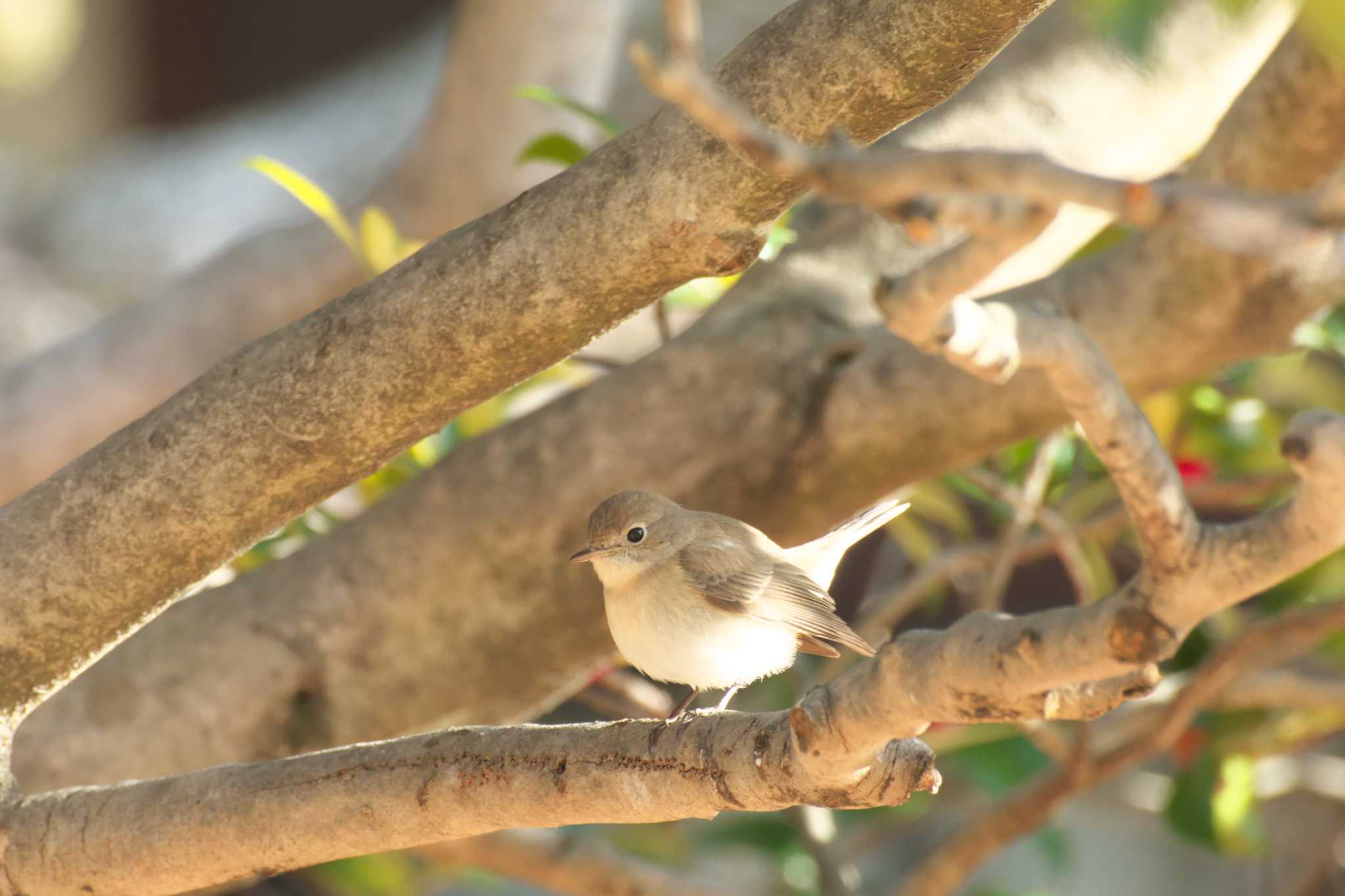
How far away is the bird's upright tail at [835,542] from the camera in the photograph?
186 cm

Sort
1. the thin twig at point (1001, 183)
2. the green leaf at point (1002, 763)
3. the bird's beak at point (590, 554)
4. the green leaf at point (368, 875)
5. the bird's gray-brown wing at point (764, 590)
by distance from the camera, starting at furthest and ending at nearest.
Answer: the green leaf at point (368, 875), the green leaf at point (1002, 763), the bird's beak at point (590, 554), the bird's gray-brown wing at point (764, 590), the thin twig at point (1001, 183)

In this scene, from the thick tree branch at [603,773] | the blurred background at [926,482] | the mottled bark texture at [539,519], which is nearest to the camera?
the thick tree branch at [603,773]

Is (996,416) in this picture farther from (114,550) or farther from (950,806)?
(950,806)

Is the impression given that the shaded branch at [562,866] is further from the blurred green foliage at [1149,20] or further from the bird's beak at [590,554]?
the blurred green foliage at [1149,20]

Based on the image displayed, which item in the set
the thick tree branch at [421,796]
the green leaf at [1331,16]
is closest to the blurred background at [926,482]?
the green leaf at [1331,16]

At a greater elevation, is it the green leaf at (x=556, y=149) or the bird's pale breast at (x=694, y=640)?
the green leaf at (x=556, y=149)

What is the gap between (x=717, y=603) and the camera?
189 centimetres

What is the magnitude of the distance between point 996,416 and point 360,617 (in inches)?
44.8

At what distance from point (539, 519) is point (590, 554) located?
0.82 ft

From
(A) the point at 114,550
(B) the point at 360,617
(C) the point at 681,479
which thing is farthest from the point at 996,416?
(A) the point at 114,550

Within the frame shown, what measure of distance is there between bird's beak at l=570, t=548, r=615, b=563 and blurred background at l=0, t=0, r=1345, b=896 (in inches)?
17.8

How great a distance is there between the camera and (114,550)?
4.87ft

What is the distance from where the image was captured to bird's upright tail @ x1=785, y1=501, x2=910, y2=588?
186 cm

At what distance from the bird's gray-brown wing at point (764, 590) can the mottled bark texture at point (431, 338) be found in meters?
0.60
